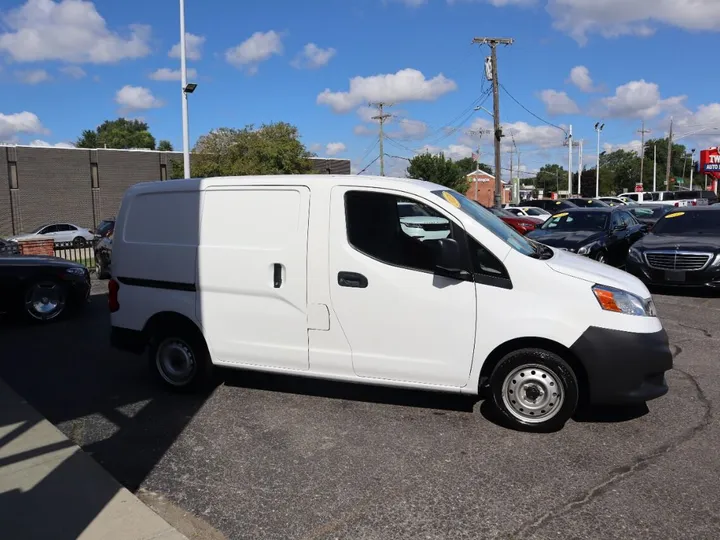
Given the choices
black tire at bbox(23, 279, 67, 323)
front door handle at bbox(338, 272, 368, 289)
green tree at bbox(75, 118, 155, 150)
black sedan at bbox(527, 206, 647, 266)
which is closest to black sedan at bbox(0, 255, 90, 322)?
black tire at bbox(23, 279, 67, 323)

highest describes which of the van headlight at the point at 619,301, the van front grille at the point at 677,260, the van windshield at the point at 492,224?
the van windshield at the point at 492,224

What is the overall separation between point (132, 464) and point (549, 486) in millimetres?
2798

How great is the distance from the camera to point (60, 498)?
3689mm

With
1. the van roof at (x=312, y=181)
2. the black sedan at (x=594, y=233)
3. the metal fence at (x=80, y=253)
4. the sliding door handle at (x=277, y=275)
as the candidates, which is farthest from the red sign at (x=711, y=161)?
the sliding door handle at (x=277, y=275)

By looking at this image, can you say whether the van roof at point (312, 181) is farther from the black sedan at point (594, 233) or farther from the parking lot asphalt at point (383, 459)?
the black sedan at point (594, 233)

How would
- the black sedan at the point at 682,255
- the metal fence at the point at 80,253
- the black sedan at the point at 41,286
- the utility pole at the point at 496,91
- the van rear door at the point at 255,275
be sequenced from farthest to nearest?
the utility pole at the point at 496,91
the metal fence at the point at 80,253
the black sedan at the point at 682,255
the black sedan at the point at 41,286
the van rear door at the point at 255,275

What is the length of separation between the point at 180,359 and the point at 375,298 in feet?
6.85

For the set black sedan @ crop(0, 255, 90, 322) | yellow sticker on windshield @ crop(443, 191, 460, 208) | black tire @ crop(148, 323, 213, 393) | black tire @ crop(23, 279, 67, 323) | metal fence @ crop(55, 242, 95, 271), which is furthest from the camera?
metal fence @ crop(55, 242, 95, 271)

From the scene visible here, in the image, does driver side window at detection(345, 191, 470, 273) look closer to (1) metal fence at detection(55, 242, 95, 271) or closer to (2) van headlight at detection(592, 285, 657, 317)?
(2) van headlight at detection(592, 285, 657, 317)

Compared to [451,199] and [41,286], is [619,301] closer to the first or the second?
[451,199]

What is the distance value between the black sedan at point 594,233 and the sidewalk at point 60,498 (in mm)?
9617

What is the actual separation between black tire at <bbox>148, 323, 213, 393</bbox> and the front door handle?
5.01 ft

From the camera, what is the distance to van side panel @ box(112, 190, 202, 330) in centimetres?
538

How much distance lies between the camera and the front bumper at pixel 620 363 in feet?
14.2
